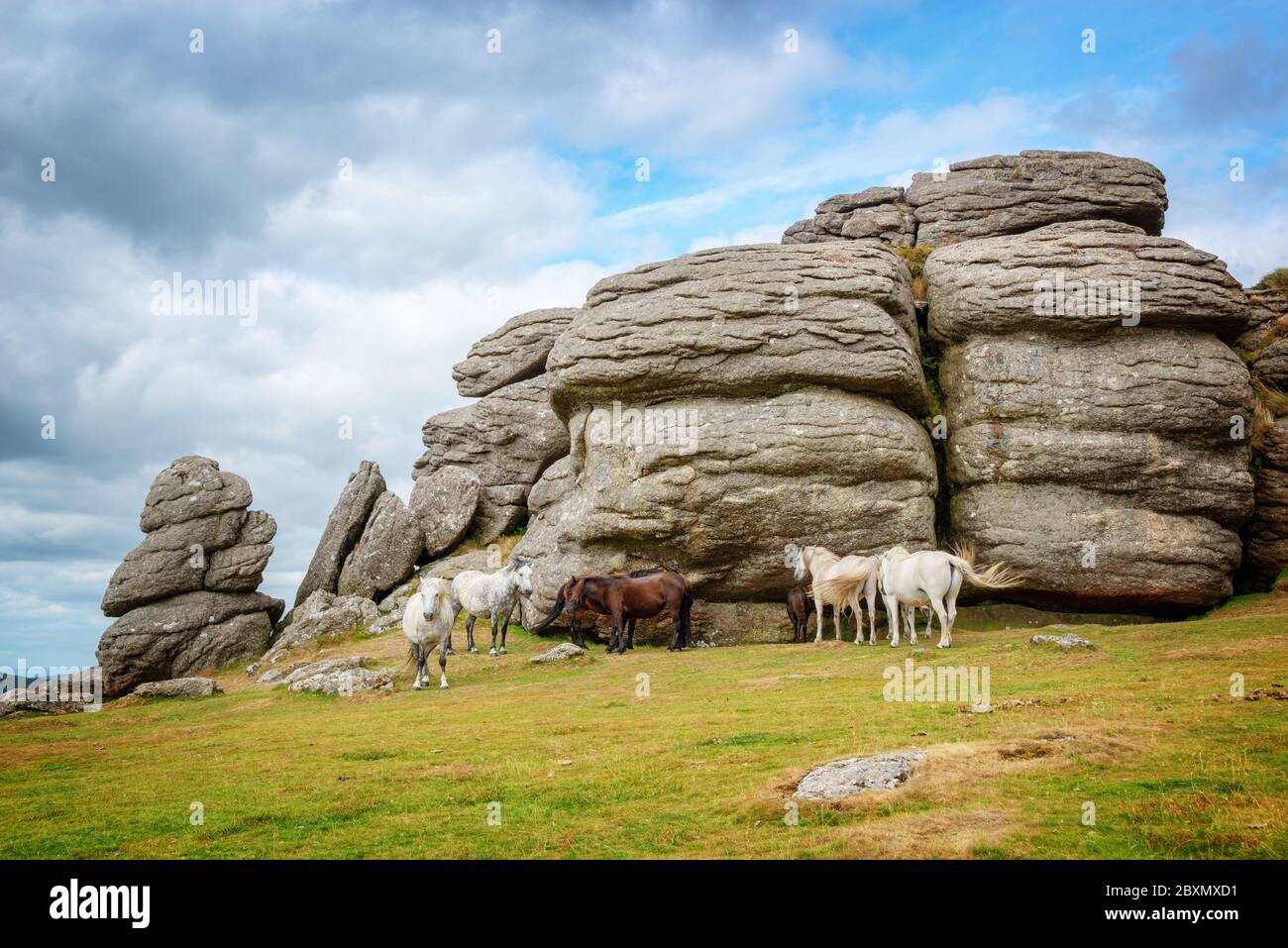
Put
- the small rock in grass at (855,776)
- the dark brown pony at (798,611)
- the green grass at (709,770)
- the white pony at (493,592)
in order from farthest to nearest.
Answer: the dark brown pony at (798,611) → the white pony at (493,592) → the small rock in grass at (855,776) → the green grass at (709,770)

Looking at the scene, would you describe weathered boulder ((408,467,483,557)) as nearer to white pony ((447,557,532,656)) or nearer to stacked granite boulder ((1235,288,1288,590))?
white pony ((447,557,532,656))

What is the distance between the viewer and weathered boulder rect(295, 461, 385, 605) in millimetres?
41688

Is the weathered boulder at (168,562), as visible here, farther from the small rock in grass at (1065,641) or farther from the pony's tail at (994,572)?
the small rock in grass at (1065,641)

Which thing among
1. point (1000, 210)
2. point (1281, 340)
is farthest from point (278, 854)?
point (1000, 210)

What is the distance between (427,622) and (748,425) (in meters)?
12.5

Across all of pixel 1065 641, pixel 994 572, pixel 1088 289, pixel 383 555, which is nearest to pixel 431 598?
pixel 1065 641

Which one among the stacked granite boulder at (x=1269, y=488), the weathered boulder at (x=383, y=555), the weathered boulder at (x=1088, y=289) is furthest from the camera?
the weathered boulder at (x=383, y=555)

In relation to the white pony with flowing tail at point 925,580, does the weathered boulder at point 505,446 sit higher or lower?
higher

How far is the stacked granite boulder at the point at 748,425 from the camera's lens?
29609mm

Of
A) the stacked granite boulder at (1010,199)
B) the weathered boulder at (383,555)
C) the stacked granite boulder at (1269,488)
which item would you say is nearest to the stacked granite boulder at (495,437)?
the weathered boulder at (383,555)

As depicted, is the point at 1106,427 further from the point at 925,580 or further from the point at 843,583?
the point at 843,583

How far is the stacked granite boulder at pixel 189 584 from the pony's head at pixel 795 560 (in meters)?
22.4

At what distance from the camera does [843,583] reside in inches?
1035

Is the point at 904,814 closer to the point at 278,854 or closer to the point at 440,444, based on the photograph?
the point at 278,854
